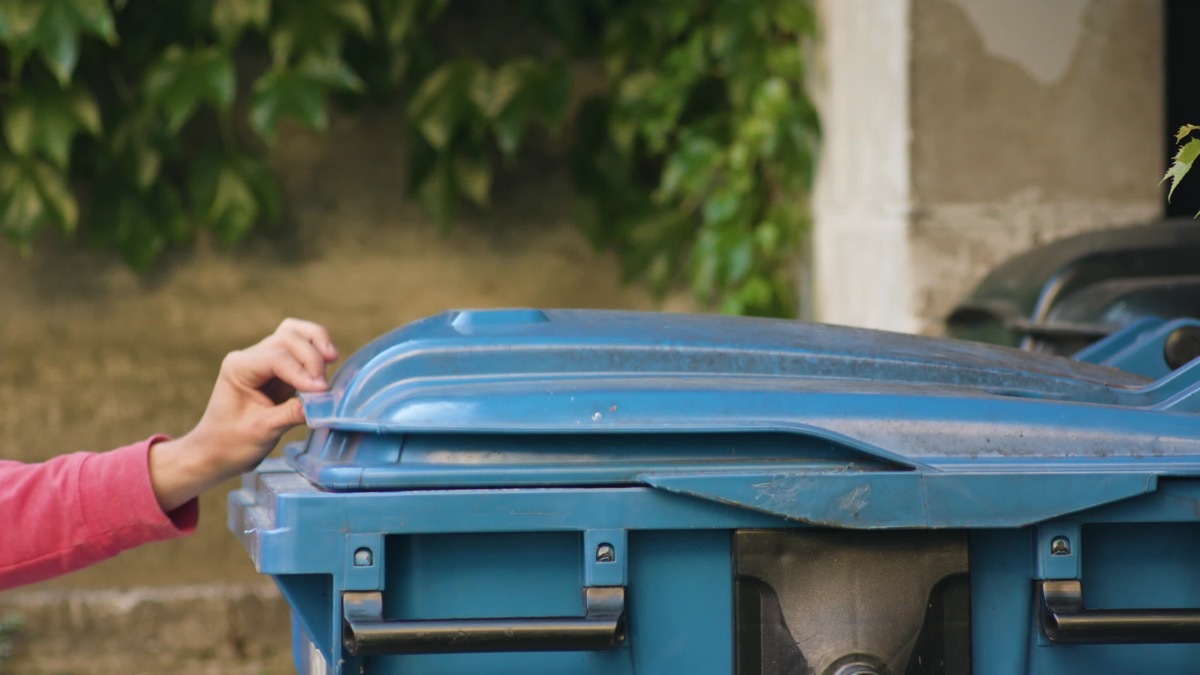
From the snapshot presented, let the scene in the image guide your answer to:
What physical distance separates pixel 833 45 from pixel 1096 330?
5.68ft

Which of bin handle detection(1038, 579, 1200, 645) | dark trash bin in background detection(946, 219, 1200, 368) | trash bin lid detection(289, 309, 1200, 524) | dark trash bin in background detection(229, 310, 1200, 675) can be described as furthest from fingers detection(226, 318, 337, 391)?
dark trash bin in background detection(946, 219, 1200, 368)

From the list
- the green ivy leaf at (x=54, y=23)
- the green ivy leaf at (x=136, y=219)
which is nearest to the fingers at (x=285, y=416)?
the green ivy leaf at (x=54, y=23)

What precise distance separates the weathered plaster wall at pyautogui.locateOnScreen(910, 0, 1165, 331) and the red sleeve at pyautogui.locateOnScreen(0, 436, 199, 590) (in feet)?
6.35

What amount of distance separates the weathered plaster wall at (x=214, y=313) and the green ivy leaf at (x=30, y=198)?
276 mm

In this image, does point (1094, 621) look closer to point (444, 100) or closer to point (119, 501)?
point (119, 501)

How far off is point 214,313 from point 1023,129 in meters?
2.42

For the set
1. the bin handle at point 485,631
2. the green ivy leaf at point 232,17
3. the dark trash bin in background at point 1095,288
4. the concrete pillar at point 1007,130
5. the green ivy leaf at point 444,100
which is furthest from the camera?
the green ivy leaf at point 444,100

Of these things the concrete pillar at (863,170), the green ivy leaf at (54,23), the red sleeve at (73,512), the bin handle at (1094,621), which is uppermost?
the green ivy leaf at (54,23)

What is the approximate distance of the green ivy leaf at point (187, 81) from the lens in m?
3.85

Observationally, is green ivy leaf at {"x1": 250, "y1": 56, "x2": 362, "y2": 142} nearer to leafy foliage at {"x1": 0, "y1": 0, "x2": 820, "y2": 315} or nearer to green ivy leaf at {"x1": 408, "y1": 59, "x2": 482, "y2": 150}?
leafy foliage at {"x1": 0, "y1": 0, "x2": 820, "y2": 315}

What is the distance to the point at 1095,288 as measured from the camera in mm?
2322

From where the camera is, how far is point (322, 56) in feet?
12.9

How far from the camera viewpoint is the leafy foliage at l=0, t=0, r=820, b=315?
3.92 m

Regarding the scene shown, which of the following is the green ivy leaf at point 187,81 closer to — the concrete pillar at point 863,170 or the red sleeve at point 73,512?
the concrete pillar at point 863,170
